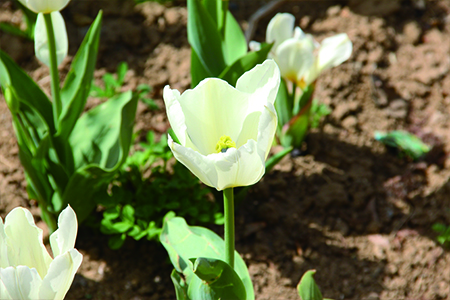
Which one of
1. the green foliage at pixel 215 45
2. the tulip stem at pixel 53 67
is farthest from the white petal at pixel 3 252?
the green foliage at pixel 215 45

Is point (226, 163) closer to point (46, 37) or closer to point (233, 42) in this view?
point (46, 37)

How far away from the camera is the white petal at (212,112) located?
1042 millimetres

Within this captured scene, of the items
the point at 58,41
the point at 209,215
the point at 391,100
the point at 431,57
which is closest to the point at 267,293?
the point at 209,215

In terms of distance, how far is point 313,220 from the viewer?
2033 mm

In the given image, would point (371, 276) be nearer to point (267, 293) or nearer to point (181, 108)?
point (267, 293)

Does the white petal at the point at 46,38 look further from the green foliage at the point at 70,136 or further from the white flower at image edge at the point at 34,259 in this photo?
the white flower at image edge at the point at 34,259

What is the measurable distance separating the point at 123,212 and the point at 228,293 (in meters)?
0.60

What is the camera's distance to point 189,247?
141 cm

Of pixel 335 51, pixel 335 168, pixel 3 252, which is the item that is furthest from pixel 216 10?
pixel 3 252

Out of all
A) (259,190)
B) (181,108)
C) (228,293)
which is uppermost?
(181,108)

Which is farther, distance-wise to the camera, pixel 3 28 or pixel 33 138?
pixel 3 28

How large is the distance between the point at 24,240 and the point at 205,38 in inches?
38.6

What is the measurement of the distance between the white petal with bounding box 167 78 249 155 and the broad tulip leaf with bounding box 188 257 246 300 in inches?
10.2

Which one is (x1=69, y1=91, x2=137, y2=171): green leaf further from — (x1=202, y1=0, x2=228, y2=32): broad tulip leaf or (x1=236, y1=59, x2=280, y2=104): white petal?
(x1=236, y1=59, x2=280, y2=104): white petal
